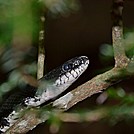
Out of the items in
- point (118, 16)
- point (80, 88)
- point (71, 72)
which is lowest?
point (71, 72)

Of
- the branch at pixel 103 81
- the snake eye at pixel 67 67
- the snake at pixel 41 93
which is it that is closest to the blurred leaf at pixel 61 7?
the branch at pixel 103 81

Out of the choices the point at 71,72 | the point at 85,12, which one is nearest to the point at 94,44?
the point at 85,12

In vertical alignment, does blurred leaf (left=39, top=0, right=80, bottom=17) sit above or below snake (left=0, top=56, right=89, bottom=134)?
above

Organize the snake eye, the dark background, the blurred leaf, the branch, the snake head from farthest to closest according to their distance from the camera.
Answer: the dark background < the snake eye < the snake head < the branch < the blurred leaf

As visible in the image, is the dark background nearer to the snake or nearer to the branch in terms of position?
the snake

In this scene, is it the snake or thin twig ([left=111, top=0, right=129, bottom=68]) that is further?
the snake

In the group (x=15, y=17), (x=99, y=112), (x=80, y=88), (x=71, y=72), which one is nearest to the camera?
(x=15, y=17)

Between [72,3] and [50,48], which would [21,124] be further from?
[50,48]

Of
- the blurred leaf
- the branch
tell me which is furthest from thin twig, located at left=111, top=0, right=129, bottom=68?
the blurred leaf

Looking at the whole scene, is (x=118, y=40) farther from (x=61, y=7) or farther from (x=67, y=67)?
(x=67, y=67)
